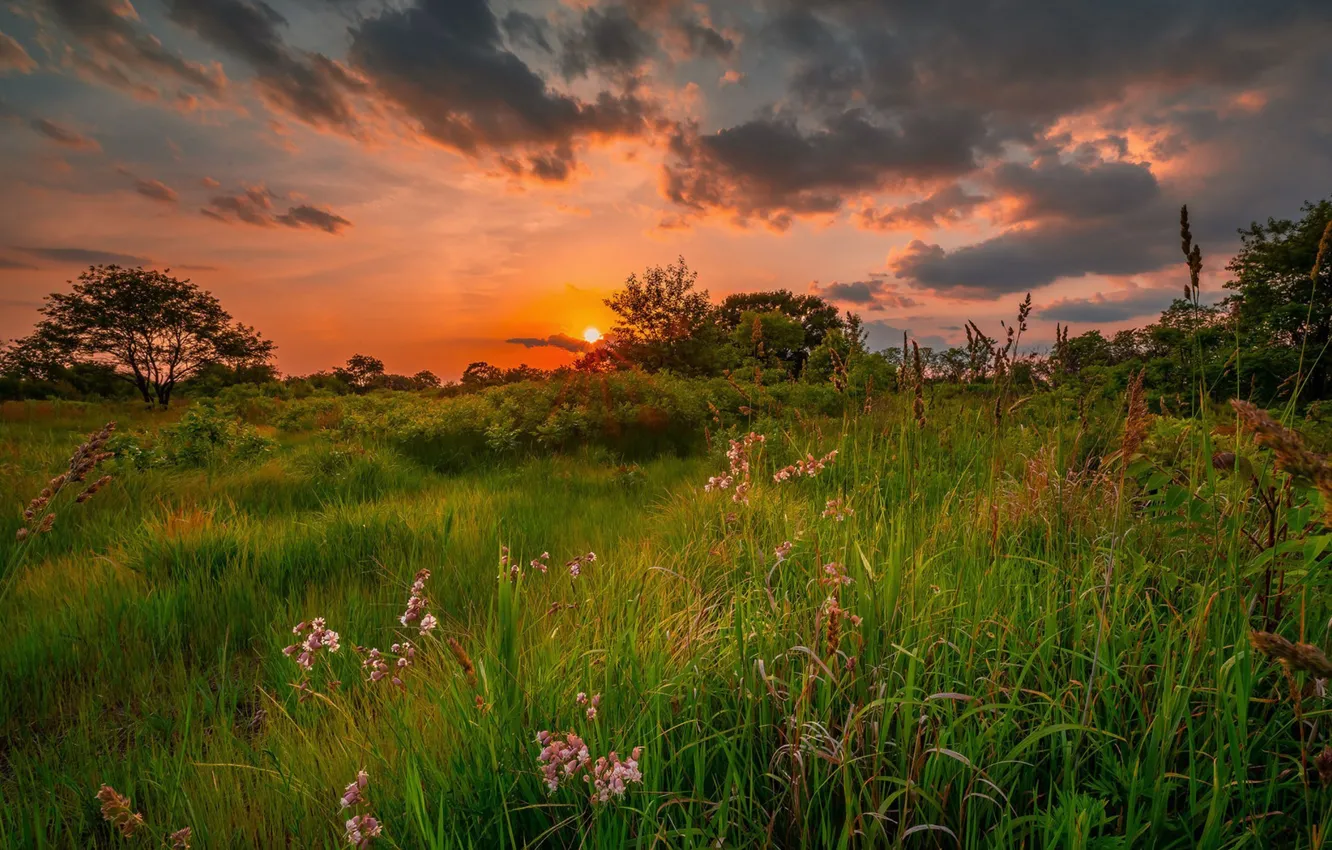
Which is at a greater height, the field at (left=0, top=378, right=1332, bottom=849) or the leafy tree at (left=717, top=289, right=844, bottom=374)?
the leafy tree at (left=717, top=289, right=844, bottom=374)

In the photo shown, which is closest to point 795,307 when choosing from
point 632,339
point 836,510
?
point 632,339

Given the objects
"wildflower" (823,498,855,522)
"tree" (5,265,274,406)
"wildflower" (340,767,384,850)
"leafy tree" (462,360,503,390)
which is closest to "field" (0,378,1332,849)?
"wildflower" (823,498,855,522)

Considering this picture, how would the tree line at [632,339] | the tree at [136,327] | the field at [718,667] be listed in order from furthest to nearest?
the tree at [136,327] < the tree line at [632,339] < the field at [718,667]

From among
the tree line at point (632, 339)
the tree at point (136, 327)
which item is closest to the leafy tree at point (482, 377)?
the tree line at point (632, 339)

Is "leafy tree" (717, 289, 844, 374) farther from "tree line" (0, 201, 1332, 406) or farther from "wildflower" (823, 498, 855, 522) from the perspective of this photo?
"wildflower" (823, 498, 855, 522)

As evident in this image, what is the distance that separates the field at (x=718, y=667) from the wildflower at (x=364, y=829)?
0.16m

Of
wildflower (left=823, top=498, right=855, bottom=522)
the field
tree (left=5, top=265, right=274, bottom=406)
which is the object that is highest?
tree (left=5, top=265, right=274, bottom=406)

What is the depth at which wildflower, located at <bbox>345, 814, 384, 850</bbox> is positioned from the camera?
129 centimetres

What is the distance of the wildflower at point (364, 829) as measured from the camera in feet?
4.23

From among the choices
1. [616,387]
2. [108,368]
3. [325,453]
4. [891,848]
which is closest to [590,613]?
[891,848]

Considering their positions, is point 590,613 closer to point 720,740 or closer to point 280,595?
point 720,740

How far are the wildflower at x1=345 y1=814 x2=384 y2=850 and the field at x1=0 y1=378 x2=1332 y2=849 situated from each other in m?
0.16

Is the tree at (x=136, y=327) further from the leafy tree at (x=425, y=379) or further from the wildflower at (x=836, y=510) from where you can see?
the wildflower at (x=836, y=510)

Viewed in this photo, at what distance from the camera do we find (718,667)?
215 cm
